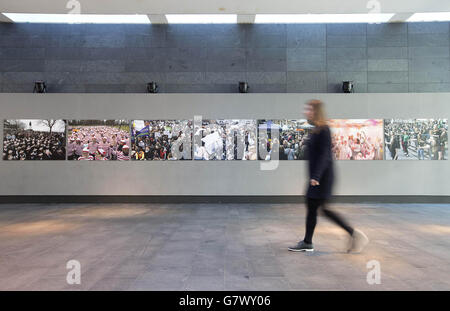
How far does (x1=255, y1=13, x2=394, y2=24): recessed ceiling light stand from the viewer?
348 inches

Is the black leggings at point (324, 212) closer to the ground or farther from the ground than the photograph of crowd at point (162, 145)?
closer to the ground

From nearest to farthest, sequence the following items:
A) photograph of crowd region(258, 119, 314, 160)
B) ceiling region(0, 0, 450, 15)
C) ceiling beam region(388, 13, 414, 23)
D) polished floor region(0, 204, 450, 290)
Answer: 1. polished floor region(0, 204, 450, 290)
2. ceiling region(0, 0, 450, 15)
3. ceiling beam region(388, 13, 414, 23)
4. photograph of crowd region(258, 119, 314, 160)

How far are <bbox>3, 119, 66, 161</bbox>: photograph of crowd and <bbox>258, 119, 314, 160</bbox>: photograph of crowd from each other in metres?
5.88

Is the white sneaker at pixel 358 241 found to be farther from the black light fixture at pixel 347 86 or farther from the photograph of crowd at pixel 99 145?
the photograph of crowd at pixel 99 145

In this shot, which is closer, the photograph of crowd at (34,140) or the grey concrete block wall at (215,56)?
the photograph of crowd at (34,140)

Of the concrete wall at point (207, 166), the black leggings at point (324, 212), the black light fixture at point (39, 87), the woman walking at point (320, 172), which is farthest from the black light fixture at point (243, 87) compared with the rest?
the black light fixture at point (39, 87)

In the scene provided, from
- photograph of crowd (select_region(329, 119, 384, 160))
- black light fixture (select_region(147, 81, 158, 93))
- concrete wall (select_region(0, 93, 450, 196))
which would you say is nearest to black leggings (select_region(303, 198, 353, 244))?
concrete wall (select_region(0, 93, 450, 196))

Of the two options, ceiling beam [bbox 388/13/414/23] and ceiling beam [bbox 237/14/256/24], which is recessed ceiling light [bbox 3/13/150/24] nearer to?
ceiling beam [bbox 237/14/256/24]

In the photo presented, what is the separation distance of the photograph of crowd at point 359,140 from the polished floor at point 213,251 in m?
2.19

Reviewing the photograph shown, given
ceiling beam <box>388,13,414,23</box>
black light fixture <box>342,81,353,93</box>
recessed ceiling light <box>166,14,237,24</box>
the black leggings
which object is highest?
recessed ceiling light <box>166,14,237,24</box>

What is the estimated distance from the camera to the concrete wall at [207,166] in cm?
860

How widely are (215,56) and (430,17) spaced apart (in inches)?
258

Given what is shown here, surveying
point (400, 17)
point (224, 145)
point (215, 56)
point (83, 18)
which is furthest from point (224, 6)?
point (400, 17)

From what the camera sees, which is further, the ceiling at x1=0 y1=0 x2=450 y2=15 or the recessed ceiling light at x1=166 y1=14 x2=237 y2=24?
the recessed ceiling light at x1=166 y1=14 x2=237 y2=24
